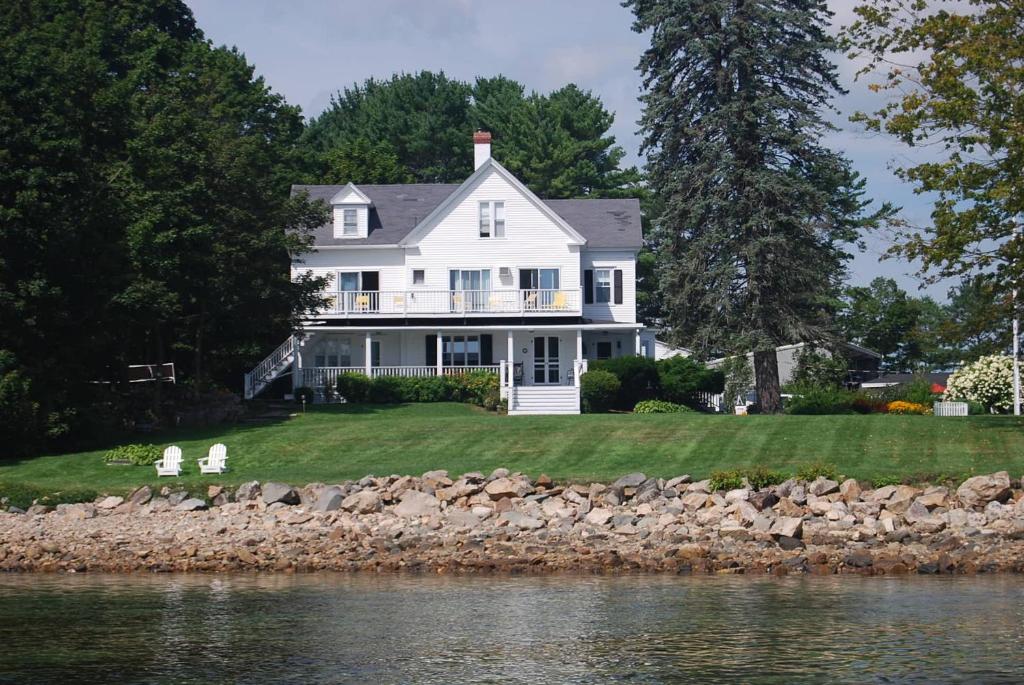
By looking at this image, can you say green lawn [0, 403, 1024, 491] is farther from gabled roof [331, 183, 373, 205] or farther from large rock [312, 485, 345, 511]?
gabled roof [331, 183, 373, 205]

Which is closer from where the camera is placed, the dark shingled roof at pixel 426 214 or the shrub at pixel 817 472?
the shrub at pixel 817 472

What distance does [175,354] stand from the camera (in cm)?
4397

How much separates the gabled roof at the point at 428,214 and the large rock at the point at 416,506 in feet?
75.7

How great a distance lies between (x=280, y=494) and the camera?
26.8m

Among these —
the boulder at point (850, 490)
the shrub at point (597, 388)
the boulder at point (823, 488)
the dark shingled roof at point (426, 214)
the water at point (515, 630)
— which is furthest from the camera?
the dark shingled roof at point (426, 214)

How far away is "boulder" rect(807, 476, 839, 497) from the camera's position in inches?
1009

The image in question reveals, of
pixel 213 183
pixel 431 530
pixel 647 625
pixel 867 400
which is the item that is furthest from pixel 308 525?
pixel 867 400

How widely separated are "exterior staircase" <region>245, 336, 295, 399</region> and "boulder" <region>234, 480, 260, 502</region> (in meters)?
18.0

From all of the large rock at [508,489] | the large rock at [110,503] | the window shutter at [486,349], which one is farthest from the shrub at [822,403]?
the large rock at [110,503]

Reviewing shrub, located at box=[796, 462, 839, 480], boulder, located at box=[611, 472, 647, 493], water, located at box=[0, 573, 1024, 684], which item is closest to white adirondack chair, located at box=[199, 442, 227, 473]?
water, located at box=[0, 573, 1024, 684]

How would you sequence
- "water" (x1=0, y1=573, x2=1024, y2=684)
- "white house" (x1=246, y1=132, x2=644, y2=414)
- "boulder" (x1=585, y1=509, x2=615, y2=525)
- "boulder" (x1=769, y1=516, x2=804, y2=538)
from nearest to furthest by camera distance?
"water" (x1=0, y1=573, x2=1024, y2=684)
"boulder" (x1=769, y1=516, x2=804, y2=538)
"boulder" (x1=585, y1=509, x2=615, y2=525)
"white house" (x1=246, y1=132, x2=644, y2=414)

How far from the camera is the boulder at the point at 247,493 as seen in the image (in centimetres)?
2728

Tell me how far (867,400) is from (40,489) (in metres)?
27.1

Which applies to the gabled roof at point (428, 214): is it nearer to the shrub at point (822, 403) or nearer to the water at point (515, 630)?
the shrub at point (822, 403)
